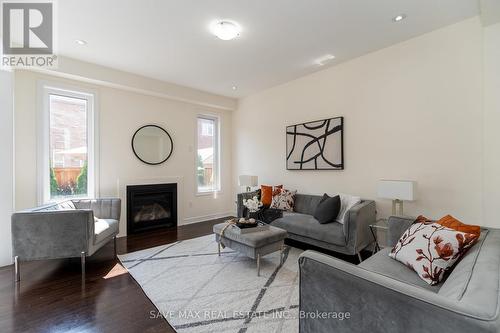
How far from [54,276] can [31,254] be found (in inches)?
13.9

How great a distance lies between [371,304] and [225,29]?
114 inches

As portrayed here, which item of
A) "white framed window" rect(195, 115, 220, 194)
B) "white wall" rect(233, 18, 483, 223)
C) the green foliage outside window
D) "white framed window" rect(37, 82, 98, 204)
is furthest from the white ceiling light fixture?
the green foliage outside window

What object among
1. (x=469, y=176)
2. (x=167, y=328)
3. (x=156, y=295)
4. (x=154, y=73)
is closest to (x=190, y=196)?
(x=154, y=73)

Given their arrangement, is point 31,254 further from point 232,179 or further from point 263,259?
point 232,179

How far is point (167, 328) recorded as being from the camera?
1818mm

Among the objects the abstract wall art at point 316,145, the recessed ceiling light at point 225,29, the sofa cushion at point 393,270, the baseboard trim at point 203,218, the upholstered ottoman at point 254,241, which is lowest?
the baseboard trim at point 203,218

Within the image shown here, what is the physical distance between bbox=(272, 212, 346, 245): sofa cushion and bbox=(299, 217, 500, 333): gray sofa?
1.56 meters

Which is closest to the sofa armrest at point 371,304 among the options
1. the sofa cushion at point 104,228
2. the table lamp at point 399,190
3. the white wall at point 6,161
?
the table lamp at point 399,190

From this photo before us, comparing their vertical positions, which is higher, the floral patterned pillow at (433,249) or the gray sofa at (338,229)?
the floral patterned pillow at (433,249)

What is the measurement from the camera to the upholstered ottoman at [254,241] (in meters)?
2.65

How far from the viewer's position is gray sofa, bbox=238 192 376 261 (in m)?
2.84

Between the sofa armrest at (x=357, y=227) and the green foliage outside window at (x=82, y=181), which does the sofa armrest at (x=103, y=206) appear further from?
the sofa armrest at (x=357, y=227)

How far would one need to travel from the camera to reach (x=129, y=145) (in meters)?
4.34

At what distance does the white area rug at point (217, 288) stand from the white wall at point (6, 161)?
142 centimetres
